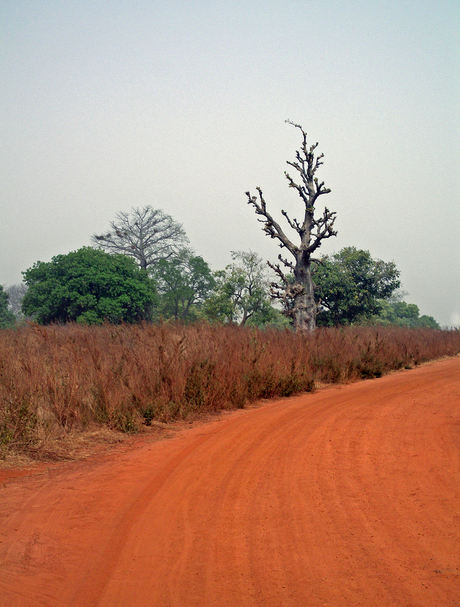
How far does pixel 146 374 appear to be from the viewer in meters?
9.05

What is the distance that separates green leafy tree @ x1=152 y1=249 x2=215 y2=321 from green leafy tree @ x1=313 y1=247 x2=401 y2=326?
629 inches

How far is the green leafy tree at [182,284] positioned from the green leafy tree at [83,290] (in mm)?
11068

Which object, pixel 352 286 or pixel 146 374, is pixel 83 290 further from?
pixel 146 374

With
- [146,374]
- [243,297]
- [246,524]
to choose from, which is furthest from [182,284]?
[246,524]

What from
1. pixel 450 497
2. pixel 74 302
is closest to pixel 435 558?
pixel 450 497

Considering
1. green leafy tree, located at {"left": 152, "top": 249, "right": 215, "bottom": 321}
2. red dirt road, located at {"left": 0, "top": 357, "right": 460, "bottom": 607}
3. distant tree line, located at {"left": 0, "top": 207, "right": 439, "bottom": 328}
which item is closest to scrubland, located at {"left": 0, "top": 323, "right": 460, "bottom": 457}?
red dirt road, located at {"left": 0, "top": 357, "right": 460, "bottom": 607}

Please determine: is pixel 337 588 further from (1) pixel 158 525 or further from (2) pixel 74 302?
(2) pixel 74 302

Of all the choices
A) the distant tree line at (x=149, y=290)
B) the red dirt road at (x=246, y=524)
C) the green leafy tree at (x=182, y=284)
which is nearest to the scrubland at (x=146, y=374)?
the red dirt road at (x=246, y=524)

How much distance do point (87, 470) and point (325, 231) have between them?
20198 mm

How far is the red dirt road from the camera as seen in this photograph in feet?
10.8

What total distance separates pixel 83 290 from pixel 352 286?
18.8 m

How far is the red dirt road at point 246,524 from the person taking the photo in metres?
3.29

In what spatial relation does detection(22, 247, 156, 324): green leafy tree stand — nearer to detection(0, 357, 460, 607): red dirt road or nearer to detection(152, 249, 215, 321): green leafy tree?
detection(152, 249, 215, 321): green leafy tree

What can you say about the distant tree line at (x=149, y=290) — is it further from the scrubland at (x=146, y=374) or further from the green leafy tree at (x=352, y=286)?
the scrubland at (x=146, y=374)
